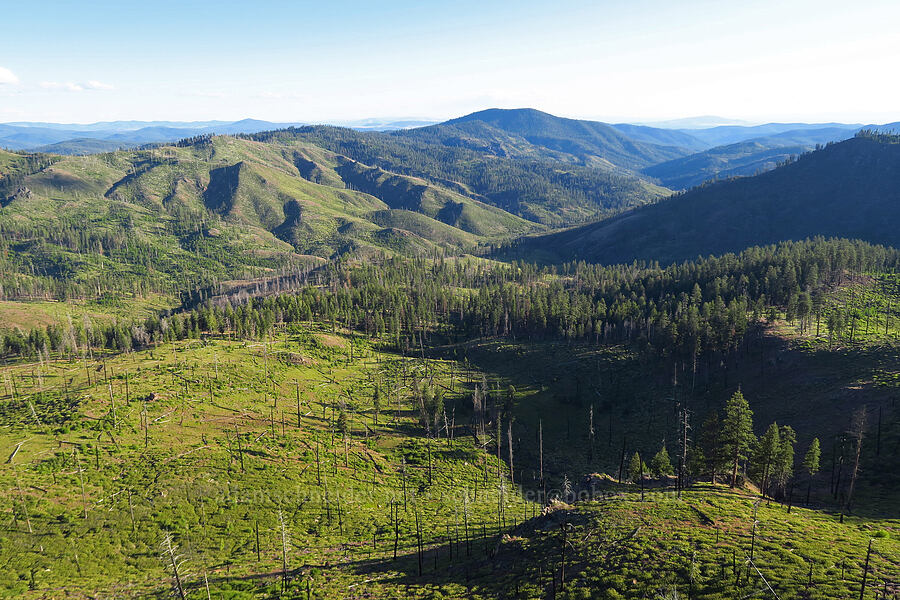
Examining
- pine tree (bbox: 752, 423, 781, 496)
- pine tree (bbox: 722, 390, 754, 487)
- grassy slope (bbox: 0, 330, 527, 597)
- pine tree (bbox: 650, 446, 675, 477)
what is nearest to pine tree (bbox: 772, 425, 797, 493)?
pine tree (bbox: 752, 423, 781, 496)

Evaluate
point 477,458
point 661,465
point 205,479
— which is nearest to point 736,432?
point 661,465

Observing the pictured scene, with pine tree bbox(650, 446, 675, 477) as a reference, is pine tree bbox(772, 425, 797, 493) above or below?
above

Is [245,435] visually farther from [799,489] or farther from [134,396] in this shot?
[799,489]

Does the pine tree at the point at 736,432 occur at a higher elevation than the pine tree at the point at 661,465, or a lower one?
higher

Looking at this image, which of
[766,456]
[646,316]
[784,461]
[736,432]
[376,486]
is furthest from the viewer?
[646,316]

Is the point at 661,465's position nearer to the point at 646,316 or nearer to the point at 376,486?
the point at 376,486

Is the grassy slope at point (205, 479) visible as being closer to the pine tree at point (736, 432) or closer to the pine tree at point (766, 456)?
the pine tree at point (736, 432)

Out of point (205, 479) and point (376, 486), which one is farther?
point (376, 486)

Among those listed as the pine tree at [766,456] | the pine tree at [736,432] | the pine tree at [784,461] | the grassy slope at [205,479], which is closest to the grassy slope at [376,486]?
the grassy slope at [205,479]

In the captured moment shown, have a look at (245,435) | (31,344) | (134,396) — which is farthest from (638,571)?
(31,344)

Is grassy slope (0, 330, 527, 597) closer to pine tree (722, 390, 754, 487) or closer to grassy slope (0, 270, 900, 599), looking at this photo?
grassy slope (0, 270, 900, 599)

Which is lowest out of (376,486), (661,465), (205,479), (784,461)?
(376,486)
